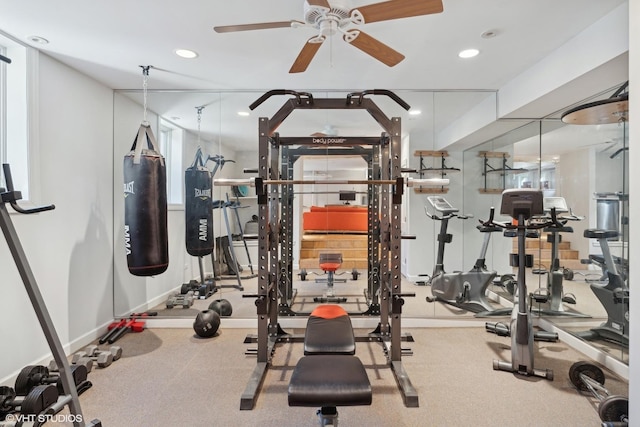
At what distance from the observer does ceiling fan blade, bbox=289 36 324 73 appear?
200 cm

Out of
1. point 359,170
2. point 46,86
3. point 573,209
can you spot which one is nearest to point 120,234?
point 46,86

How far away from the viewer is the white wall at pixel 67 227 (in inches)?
99.3

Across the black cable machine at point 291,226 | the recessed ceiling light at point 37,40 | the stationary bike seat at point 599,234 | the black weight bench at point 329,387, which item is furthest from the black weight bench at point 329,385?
the recessed ceiling light at point 37,40

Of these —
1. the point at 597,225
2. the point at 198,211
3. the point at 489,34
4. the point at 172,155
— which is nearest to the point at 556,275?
the point at 597,225

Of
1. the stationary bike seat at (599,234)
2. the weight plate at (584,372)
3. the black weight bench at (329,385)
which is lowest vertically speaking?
the weight plate at (584,372)

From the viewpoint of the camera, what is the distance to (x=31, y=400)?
1.75 m

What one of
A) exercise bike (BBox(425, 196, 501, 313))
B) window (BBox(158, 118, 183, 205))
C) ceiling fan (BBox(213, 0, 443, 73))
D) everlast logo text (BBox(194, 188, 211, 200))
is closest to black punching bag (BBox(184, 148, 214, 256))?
everlast logo text (BBox(194, 188, 211, 200))

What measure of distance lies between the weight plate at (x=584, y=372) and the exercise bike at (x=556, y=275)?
3.70ft

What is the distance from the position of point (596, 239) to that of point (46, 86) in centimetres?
528

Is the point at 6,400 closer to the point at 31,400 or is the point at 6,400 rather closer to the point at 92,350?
the point at 31,400

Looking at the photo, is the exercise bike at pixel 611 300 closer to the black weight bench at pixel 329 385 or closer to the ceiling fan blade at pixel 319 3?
the black weight bench at pixel 329 385

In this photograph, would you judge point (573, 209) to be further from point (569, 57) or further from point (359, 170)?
point (359, 170)

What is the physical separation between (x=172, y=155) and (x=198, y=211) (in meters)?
0.94

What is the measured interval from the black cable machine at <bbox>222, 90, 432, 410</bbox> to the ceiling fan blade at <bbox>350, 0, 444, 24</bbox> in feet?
2.48
